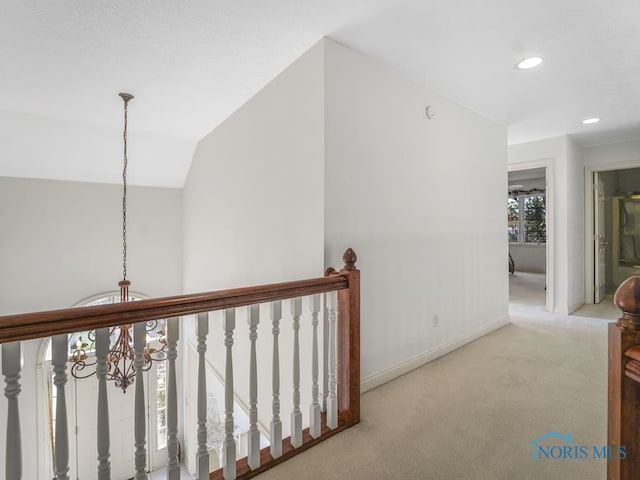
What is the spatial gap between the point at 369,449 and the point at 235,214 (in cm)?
260

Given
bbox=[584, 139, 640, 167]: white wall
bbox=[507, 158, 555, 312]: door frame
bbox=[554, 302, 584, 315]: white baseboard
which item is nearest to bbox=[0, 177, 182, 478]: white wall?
bbox=[507, 158, 555, 312]: door frame

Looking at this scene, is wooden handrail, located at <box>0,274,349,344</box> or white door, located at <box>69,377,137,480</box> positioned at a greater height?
wooden handrail, located at <box>0,274,349,344</box>

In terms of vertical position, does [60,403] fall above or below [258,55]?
below

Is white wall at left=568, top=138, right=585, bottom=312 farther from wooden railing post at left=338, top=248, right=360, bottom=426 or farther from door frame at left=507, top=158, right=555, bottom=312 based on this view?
wooden railing post at left=338, top=248, right=360, bottom=426

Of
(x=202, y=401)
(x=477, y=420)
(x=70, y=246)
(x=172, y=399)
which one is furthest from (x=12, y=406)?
(x=70, y=246)

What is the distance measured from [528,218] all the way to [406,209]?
28.9 ft

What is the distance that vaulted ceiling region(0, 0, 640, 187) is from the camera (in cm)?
196

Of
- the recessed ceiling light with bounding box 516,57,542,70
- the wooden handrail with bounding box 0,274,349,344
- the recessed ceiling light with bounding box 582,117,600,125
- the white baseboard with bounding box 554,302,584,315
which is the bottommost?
the white baseboard with bounding box 554,302,584,315

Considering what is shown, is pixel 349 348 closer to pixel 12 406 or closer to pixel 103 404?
pixel 103 404

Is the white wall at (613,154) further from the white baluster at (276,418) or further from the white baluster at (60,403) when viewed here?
the white baluster at (60,403)

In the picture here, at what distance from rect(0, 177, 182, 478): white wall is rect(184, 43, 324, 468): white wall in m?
1.42

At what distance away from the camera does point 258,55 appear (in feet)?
8.07

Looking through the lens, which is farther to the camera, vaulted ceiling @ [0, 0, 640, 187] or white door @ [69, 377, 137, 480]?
white door @ [69, 377, 137, 480]

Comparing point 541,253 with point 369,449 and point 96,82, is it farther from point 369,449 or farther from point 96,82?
point 96,82
